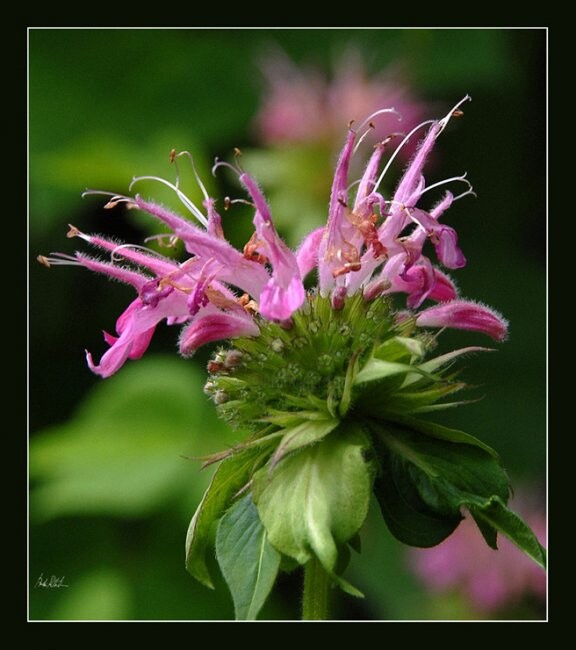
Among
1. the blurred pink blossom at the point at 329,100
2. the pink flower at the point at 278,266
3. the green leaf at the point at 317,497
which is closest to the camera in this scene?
the green leaf at the point at 317,497

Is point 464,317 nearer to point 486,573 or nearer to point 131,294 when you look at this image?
point 486,573

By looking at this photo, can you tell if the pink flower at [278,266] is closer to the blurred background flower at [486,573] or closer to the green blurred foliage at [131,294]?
the green blurred foliage at [131,294]

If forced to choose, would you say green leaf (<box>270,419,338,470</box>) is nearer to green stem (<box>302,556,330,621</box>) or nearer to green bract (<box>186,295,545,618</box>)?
green bract (<box>186,295,545,618</box>)

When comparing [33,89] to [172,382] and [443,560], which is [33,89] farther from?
[443,560]

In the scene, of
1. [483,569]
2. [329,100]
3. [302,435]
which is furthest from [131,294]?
[302,435]

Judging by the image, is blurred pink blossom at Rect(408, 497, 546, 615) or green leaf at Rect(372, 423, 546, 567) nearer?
green leaf at Rect(372, 423, 546, 567)
